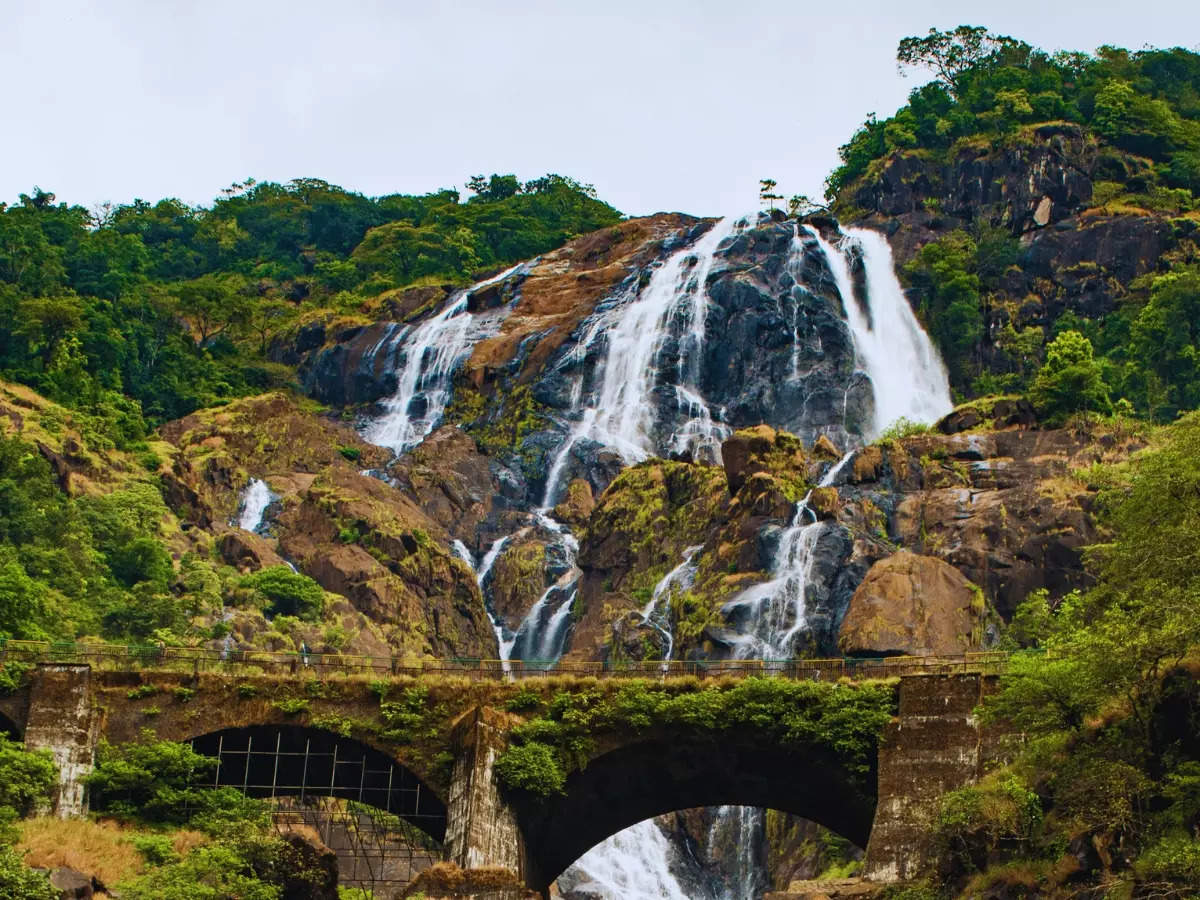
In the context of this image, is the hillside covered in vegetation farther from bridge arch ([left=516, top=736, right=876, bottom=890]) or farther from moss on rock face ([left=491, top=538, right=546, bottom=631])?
bridge arch ([left=516, top=736, right=876, bottom=890])

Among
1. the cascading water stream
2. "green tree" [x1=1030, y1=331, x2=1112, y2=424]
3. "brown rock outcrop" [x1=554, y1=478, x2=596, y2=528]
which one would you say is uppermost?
the cascading water stream

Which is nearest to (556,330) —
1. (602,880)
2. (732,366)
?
(732,366)

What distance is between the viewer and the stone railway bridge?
45.3 meters

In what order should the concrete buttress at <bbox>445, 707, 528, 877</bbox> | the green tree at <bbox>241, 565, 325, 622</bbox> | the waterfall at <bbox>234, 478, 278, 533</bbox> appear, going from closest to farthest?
the concrete buttress at <bbox>445, 707, 528, 877</bbox>
the green tree at <bbox>241, 565, 325, 622</bbox>
the waterfall at <bbox>234, 478, 278, 533</bbox>

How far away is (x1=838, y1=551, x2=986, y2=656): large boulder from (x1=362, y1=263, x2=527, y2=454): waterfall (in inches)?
1727

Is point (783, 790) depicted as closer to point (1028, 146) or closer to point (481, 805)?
point (481, 805)

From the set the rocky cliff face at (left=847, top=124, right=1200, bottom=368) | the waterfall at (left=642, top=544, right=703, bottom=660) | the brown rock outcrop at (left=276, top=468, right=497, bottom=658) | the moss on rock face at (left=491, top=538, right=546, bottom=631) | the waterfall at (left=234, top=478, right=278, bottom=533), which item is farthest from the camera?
the rocky cliff face at (left=847, top=124, right=1200, bottom=368)

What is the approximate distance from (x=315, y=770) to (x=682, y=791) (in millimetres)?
10244

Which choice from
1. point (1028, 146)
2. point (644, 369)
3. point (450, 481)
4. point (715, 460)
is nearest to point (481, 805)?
point (450, 481)

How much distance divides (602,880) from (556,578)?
79.2 feet

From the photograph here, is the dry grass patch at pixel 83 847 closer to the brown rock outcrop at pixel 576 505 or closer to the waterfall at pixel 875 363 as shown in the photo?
the waterfall at pixel 875 363

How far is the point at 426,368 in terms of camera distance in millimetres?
107062

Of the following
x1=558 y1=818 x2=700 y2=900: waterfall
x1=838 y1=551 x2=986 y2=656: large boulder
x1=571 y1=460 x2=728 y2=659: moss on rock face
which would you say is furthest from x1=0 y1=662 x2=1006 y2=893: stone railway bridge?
x1=571 y1=460 x2=728 y2=659: moss on rock face

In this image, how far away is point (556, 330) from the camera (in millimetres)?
105312
